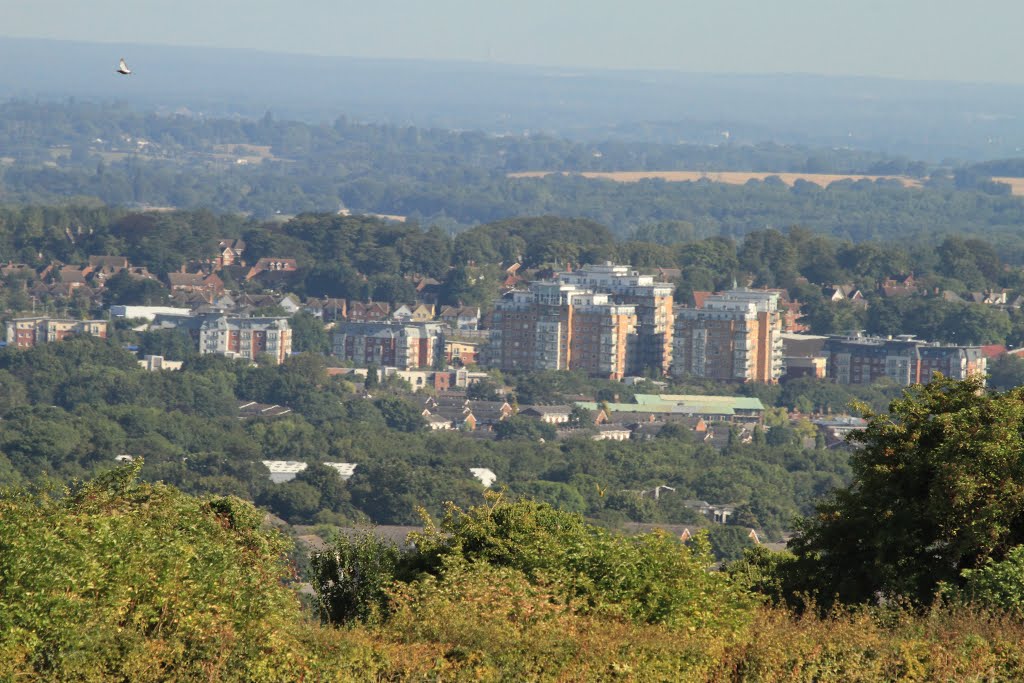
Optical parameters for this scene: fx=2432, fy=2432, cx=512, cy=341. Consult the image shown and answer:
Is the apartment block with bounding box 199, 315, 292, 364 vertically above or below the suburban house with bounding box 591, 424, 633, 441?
above

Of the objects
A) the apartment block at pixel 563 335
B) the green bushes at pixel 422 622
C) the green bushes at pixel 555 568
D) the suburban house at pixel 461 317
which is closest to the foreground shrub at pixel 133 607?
the green bushes at pixel 422 622

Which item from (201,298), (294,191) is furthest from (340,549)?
(294,191)

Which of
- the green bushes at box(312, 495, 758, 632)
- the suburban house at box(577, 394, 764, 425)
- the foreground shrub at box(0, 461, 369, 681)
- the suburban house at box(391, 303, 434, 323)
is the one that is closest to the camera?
the foreground shrub at box(0, 461, 369, 681)

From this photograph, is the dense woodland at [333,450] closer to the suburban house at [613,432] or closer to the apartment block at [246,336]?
the suburban house at [613,432]

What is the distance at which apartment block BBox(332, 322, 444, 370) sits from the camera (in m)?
68.4

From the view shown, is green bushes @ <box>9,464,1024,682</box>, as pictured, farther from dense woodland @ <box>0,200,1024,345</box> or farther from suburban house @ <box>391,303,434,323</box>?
dense woodland @ <box>0,200,1024,345</box>

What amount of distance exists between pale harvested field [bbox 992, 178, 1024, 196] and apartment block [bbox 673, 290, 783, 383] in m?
70.4

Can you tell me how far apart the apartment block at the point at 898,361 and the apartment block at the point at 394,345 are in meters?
11.2

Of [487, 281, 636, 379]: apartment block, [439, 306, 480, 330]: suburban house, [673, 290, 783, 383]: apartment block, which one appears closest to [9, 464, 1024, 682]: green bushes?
[673, 290, 783, 383]: apartment block

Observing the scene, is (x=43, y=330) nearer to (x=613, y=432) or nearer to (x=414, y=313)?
(x=414, y=313)

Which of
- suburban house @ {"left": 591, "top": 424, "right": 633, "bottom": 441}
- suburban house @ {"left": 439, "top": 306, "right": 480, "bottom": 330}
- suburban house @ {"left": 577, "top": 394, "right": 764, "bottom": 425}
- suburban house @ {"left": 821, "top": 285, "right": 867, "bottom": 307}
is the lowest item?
suburban house @ {"left": 577, "top": 394, "right": 764, "bottom": 425}

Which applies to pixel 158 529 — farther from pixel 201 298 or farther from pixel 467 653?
pixel 201 298

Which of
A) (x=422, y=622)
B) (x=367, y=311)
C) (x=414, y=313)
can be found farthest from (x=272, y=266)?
(x=422, y=622)

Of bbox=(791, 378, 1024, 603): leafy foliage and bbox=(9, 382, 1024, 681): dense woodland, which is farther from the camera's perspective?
bbox=(791, 378, 1024, 603): leafy foliage
